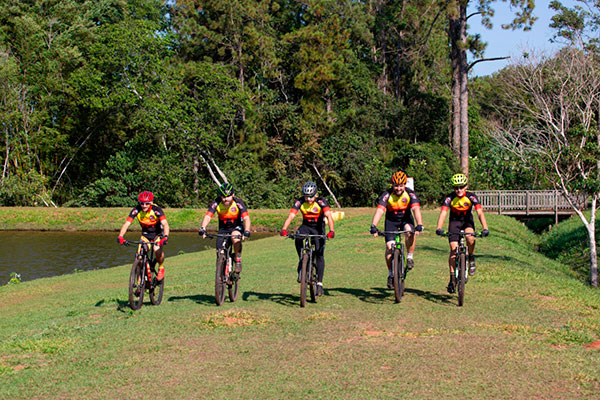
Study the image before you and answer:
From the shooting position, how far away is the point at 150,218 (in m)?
12.3

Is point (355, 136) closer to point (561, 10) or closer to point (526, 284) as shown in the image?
point (561, 10)

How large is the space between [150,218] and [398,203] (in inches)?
177

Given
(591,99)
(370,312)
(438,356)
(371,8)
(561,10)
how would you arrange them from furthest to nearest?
(561,10), (371,8), (591,99), (370,312), (438,356)

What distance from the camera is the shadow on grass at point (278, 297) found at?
1241 cm

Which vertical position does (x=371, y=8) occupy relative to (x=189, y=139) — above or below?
above

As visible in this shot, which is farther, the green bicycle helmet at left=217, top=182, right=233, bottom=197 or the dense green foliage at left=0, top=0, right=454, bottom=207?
the dense green foliage at left=0, top=0, right=454, bottom=207

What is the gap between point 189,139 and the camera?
48.8 metres

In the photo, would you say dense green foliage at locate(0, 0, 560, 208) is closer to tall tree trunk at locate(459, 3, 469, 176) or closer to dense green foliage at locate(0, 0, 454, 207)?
dense green foliage at locate(0, 0, 454, 207)

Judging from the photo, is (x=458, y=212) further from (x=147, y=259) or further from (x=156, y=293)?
(x=156, y=293)

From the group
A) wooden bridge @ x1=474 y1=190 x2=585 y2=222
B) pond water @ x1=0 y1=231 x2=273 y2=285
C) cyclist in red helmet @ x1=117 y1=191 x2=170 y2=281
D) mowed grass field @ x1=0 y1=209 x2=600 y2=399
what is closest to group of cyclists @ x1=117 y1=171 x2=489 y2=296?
cyclist in red helmet @ x1=117 y1=191 x2=170 y2=281

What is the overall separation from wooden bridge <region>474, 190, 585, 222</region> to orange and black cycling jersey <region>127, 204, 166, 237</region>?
111 feet

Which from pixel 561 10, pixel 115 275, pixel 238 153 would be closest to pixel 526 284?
pixel 115 275

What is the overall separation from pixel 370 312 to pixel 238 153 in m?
38.9

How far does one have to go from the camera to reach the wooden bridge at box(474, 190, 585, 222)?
42.3 m
